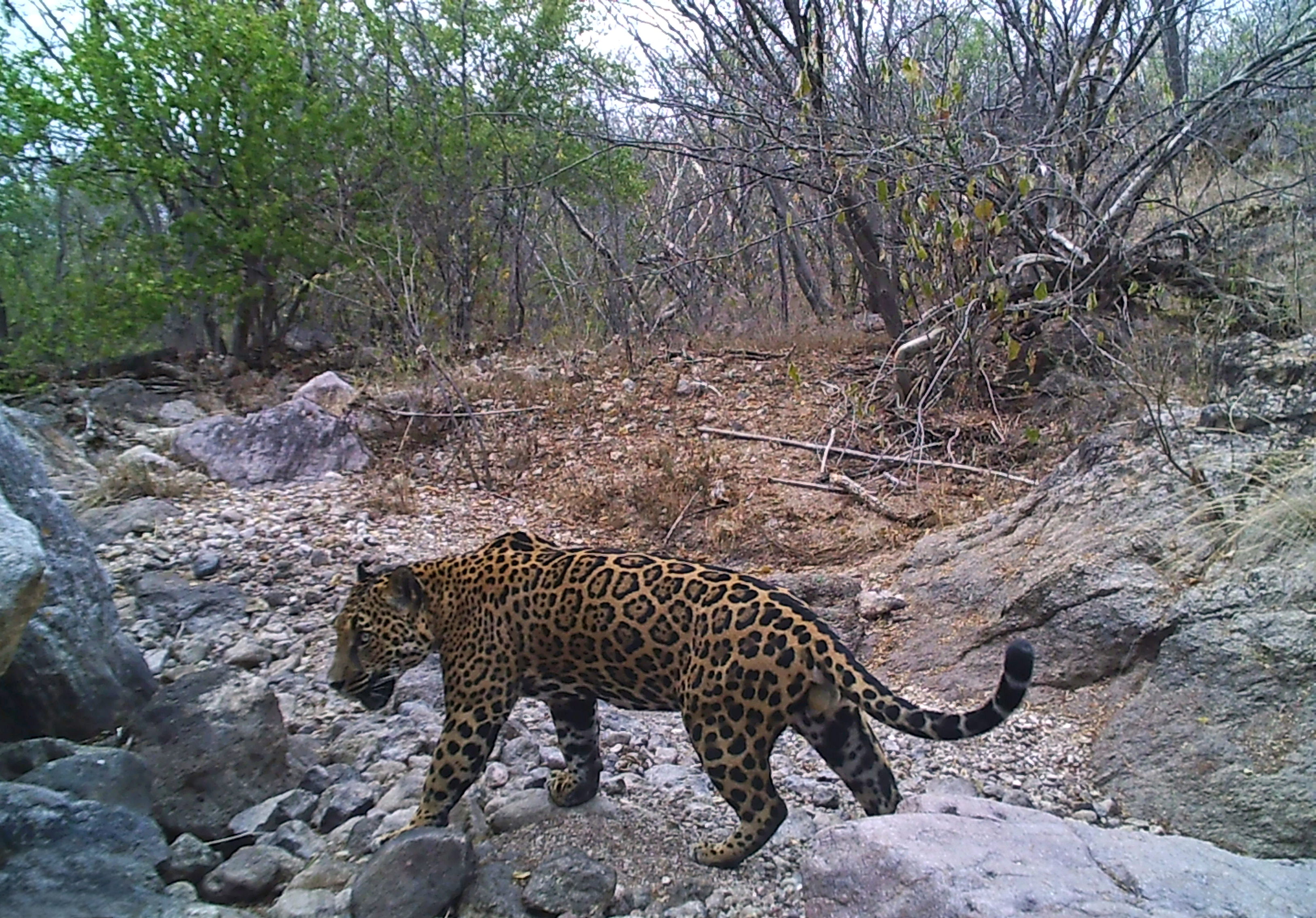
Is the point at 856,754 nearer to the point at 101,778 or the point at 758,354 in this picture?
the point at 101,778

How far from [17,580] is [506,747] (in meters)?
2.43

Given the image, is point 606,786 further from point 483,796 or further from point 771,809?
point 771,809

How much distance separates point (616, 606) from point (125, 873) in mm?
2116

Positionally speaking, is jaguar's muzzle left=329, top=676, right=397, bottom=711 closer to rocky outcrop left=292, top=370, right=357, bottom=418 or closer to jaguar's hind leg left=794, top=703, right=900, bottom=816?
jaguar's hind leg left=794, top=703, right=900, bottom=816

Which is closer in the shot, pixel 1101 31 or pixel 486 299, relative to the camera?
pixel 1101 31

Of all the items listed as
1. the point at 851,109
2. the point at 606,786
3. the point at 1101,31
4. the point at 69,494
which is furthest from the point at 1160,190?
the point at 69,494

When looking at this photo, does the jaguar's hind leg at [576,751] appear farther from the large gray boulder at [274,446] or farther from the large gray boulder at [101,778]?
the large gray boulder at [274,446]

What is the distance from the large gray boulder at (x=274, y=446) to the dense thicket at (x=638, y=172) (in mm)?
1618

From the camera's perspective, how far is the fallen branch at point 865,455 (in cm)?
846

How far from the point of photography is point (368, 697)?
16.6 feet

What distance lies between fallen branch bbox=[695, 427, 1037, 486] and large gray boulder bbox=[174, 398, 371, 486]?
138 inches

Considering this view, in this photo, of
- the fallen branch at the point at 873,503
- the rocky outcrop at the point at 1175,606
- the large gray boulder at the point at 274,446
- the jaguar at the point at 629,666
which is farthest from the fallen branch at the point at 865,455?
the jaguar at the point at 629,666

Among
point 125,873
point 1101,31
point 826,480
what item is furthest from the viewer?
point 1101,31

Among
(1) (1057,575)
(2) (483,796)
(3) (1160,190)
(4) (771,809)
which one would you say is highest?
(3) (1160,190)
